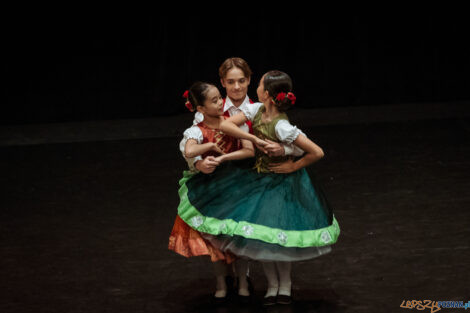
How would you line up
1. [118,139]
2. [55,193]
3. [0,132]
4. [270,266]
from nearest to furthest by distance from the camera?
1. [270,266]
2. [55,193]
3. [118,139]
4. [0,132]

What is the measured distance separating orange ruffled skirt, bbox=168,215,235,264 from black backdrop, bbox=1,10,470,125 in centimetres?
416

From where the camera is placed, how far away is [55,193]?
4832 mm

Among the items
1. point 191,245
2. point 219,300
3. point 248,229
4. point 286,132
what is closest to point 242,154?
point 286,132

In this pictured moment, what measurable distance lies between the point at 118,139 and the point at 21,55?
1.47 metres

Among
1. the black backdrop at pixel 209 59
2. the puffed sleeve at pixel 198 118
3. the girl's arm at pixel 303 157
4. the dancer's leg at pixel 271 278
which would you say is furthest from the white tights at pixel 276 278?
the black backdrop at pixel 209 59

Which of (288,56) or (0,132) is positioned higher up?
(288,56)

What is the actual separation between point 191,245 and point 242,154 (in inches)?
16.8

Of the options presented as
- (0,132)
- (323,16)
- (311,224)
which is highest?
(323,16)

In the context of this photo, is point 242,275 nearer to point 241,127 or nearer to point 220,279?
point 220,279

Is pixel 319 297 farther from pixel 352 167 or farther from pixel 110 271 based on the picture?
pixel 352 167

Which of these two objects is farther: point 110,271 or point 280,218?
point 110,271

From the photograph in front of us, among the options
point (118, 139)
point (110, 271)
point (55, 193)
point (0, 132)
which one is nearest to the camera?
point (110, 271)

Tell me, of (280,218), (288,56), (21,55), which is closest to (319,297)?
(280,218)

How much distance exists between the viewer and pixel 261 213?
109 inches
